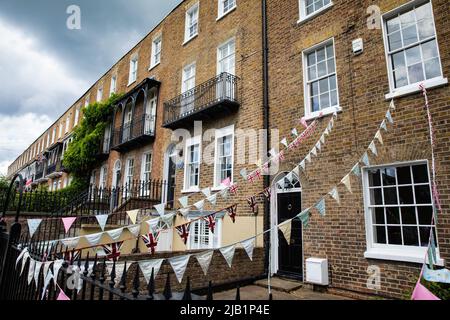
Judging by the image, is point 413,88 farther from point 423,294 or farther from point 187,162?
point 187,162

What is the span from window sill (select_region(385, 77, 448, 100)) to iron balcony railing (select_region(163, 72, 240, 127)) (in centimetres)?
523

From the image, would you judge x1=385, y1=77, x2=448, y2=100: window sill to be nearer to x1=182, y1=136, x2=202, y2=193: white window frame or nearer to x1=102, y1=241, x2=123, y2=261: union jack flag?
x1=102, y1=241, x2=123, y2=261: union jack flag

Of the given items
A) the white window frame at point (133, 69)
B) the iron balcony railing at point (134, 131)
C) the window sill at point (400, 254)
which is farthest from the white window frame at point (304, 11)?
the white window frame at point (133, 69)

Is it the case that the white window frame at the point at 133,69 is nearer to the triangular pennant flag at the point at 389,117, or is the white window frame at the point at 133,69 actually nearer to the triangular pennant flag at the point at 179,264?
the triangular pennant flag at the point at 389,117

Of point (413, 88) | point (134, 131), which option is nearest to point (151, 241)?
point (413, 88)

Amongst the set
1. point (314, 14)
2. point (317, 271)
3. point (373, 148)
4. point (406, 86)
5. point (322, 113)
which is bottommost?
point (317, 271)

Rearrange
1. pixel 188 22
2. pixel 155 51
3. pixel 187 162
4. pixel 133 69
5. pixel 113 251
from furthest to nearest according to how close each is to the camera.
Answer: pixel 133 69 < pixel 155 51 < pixel 188 22 < pixel 187 162 < pixel 113 251

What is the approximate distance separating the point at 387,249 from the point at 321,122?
3.58 m

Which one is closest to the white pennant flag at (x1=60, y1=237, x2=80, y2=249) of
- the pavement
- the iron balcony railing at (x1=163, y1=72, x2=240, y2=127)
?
the pavement

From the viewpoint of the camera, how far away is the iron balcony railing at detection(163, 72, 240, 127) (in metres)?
10.8

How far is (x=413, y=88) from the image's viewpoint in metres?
6.46

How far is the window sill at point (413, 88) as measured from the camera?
20.0 ft

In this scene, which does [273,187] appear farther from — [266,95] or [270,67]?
[270,67]
